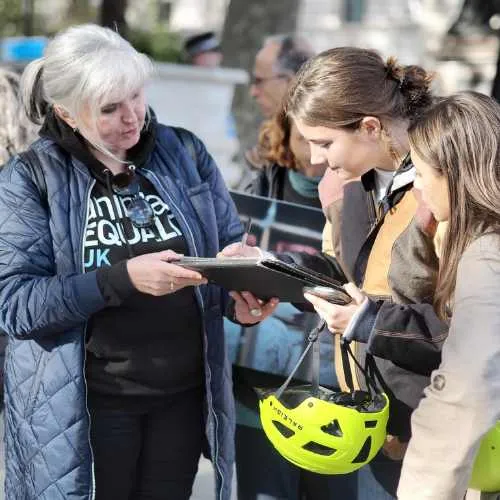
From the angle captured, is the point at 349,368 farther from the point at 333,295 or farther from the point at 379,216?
the point at 379,216

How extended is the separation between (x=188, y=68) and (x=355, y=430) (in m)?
7.37

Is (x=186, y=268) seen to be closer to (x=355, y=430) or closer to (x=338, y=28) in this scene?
(x=355, y=430)

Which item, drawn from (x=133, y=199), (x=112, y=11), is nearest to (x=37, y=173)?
(x=133, y=199)

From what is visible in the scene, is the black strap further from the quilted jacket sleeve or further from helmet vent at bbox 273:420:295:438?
the quilted jacket sleeve

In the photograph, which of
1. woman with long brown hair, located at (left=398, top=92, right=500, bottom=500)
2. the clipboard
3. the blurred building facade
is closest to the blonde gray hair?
the clipboard

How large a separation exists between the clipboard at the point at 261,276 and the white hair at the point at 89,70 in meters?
0.57

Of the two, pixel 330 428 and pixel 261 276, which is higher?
pixel 261 276

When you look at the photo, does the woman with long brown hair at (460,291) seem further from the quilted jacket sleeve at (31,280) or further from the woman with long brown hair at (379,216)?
the quilted jacket sleeve at (31,280)

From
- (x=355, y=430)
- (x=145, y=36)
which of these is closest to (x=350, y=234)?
(x=355, y=430)

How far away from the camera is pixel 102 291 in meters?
3.02

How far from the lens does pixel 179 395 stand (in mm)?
3346

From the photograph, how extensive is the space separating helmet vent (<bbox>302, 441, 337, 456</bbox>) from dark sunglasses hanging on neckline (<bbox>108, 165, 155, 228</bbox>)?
892 millimetres

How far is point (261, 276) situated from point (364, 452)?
0.53 m

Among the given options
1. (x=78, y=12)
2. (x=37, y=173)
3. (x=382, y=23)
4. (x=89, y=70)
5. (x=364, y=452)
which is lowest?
(x=382, y=23)
